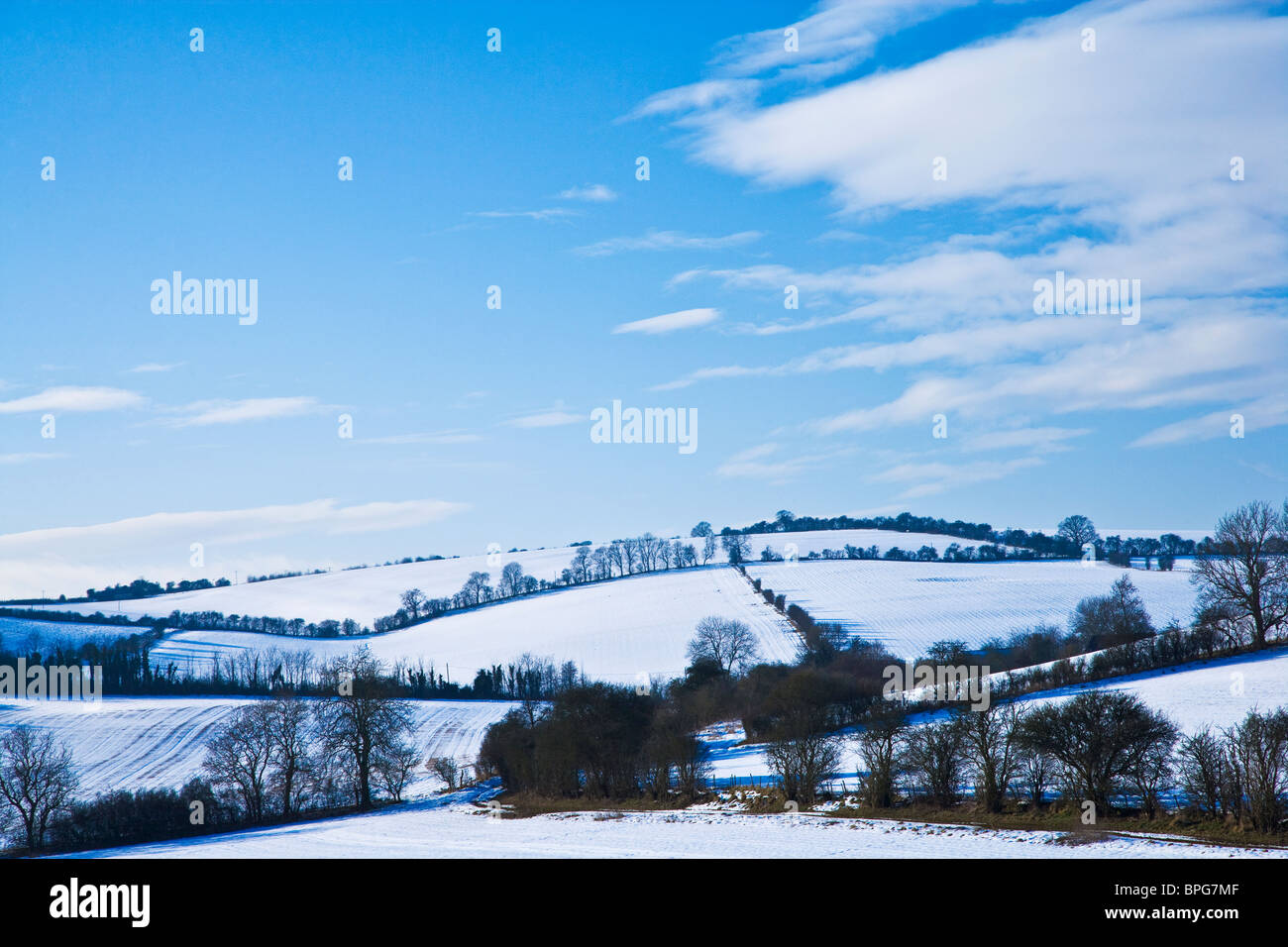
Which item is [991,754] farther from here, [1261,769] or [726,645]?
[726,645]

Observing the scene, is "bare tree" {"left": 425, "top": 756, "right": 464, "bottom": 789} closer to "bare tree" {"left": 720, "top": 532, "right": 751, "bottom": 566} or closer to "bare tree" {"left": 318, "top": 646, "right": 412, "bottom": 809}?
"bare tree" {"left": 318, "top": 646, "right": 412, "bottom": 809}

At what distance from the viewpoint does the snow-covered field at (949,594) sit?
116 meters

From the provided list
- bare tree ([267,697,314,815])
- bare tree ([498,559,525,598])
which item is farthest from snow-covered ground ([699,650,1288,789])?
bare tree ([498,559,525,598])

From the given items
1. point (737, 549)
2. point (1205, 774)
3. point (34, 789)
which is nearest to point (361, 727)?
point (34, 789)

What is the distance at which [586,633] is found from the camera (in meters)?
135

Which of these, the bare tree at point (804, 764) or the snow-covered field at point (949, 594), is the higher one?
the snow-covered field at point (949, 594)

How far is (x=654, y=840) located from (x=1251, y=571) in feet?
184

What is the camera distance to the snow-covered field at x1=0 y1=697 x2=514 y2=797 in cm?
7506

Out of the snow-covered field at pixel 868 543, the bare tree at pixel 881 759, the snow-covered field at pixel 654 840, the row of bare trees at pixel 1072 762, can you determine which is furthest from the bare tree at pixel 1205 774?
the snow-covered field at pixel 868 543

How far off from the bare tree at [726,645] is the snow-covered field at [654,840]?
2254 inches

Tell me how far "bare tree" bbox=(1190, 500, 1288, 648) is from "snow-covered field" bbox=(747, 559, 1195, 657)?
1339 inches

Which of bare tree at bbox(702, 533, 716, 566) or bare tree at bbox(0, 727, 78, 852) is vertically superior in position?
bare tree at bbox(702, 533, 716, 566)

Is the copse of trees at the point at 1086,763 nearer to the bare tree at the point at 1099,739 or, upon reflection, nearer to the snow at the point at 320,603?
the bare tree at the point at 1099,739

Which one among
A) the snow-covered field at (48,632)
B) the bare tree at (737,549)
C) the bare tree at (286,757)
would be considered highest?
the bare tree at (737,549)
